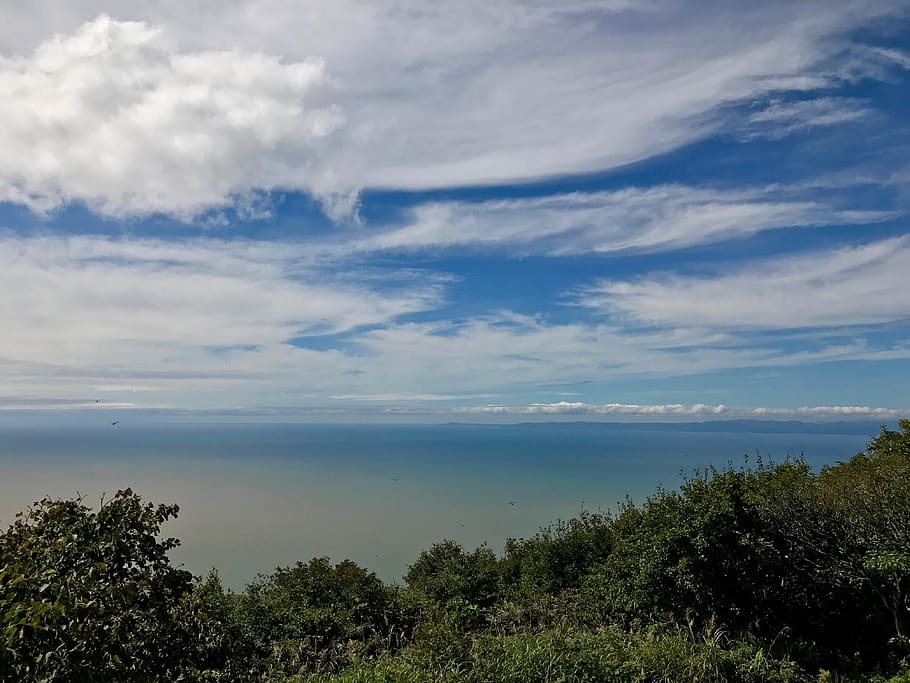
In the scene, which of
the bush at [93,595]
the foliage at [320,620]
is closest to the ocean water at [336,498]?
the foliage at [320,620]

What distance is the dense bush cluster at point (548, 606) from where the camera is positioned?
396cm

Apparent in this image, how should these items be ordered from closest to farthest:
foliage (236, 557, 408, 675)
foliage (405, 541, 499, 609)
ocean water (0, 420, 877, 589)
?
foliage (236, 557, 408, 675)
foliage (405, 541, 499, 609)
ocean water (0, 420, 877, 589)

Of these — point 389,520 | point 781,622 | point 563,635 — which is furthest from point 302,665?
point 389,520

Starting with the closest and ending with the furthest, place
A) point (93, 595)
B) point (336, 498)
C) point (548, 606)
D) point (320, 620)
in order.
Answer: point (93, 595) → point (320, 620) → point (548, 606) → point (336, 498)

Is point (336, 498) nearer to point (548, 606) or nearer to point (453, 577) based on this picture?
point (453, 577)

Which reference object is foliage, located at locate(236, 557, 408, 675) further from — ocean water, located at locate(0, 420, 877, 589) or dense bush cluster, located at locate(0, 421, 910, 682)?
ocean water, located at locate(0, 420, 877, 589)

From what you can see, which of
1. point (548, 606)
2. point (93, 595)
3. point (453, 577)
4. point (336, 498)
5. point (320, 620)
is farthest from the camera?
point (336, 498)

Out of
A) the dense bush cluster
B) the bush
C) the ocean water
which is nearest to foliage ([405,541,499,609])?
the dense bush cluster

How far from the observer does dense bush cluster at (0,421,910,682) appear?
3959 mm

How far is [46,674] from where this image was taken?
11.1ft

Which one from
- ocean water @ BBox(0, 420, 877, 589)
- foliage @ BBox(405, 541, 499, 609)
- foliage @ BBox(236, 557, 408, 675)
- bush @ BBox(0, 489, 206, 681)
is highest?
bush @ BBox(0, 489, 206, 681)

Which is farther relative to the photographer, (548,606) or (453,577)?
(453,577)

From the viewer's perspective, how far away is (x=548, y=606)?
1069cm

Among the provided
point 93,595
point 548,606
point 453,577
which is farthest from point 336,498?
point 93,595
